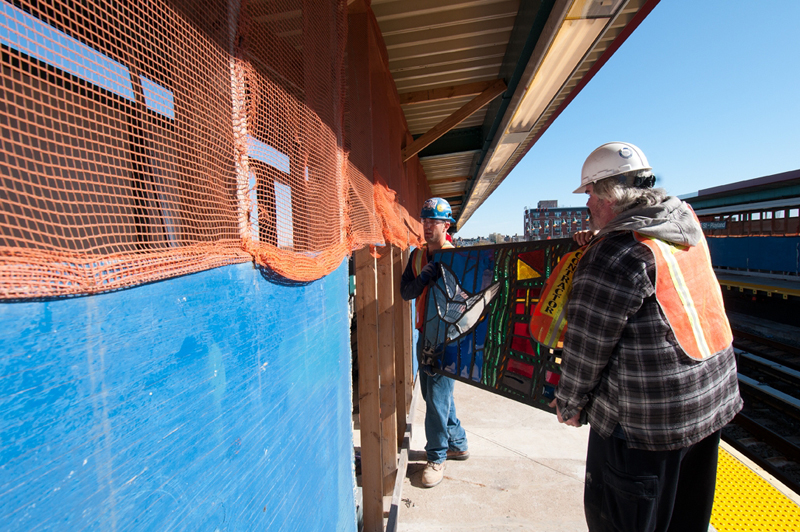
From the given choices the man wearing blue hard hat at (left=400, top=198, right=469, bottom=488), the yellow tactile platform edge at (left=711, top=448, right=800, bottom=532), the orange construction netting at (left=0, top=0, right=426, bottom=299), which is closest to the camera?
the orange construction netting at (left=0, top=0, right=426, bottom=299)

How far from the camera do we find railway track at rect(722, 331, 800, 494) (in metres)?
7.76

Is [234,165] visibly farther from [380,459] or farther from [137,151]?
[380,459]

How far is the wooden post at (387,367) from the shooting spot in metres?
3.77

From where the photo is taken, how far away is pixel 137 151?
2.98 ft

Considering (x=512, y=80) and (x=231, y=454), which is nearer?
(x=231, y=454)

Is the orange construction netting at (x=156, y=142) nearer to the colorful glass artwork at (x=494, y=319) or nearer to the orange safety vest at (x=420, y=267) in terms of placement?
the colorful glass artwork at (x=494, y=319)

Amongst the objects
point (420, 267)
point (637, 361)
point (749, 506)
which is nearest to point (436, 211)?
point (420, 267)

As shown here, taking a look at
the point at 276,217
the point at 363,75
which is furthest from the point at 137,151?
the point at 363,75

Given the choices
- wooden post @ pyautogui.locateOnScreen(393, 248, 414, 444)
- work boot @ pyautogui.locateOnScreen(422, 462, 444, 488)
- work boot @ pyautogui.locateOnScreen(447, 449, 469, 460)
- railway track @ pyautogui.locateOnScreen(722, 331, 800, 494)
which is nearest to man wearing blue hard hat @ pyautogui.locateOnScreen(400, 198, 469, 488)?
work boot @ pyautogui.locateOnScreen(422, 462, 444, 488)

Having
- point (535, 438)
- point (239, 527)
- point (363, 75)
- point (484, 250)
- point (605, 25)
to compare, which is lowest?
point (535, 438)

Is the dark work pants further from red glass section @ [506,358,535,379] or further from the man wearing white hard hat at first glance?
Result: red glass section @ [506,358,535,379]

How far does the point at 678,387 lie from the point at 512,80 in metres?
3.12

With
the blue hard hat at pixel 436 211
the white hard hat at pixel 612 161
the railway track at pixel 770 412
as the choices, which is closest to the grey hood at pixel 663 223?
the white hard hat at pixel 612 161

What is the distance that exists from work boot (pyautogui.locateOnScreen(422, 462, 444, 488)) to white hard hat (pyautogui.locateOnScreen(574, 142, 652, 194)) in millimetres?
3063
